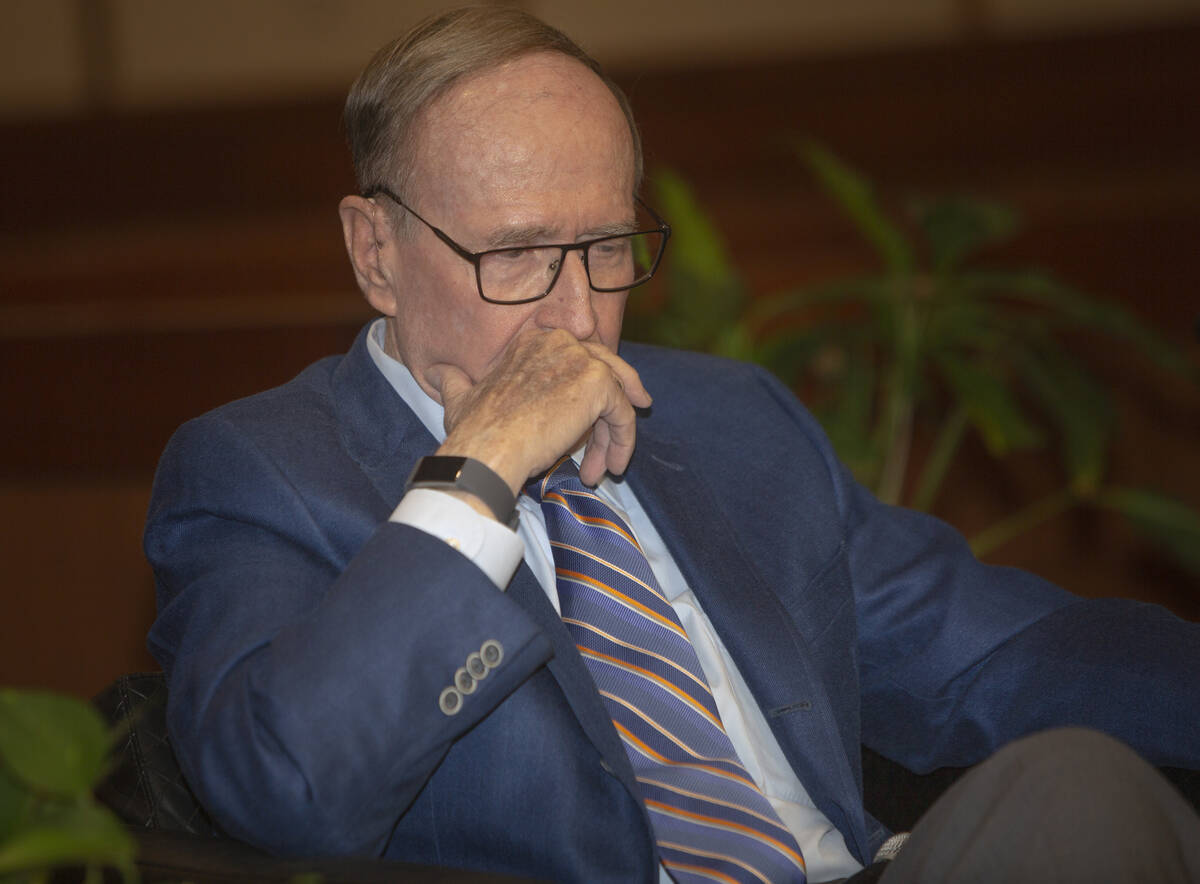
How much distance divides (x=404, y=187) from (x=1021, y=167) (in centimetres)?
298

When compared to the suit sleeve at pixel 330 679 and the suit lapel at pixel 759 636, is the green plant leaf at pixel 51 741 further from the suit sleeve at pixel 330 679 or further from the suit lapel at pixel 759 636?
the suit lapel at pixel 759 636

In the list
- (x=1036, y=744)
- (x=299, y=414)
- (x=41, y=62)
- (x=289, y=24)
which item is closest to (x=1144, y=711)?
(x=1036, y=744)

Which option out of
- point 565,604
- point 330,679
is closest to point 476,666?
point 330,679

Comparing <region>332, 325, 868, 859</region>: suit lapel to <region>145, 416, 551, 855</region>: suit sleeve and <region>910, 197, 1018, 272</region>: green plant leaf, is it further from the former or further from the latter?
<region>910, 197, 1018, 272</region>: green plant leaf

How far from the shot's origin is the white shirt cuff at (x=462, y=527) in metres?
1.21

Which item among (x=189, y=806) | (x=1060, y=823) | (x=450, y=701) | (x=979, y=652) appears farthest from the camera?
(x=979, y=652)

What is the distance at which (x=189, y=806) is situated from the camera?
4.42 ft

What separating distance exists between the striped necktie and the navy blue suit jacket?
0.06 meters

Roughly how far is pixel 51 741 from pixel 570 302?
0.97m

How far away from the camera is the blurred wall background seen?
12.3 ft

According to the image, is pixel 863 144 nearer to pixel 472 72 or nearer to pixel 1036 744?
pixel 472 72

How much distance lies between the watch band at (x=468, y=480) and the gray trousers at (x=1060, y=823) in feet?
1.76

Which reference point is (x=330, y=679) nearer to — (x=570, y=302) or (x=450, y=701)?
(x=450, y=701)

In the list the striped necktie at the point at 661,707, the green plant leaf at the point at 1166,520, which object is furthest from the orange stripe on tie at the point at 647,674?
the green plant leaf at the point at 1166,520
